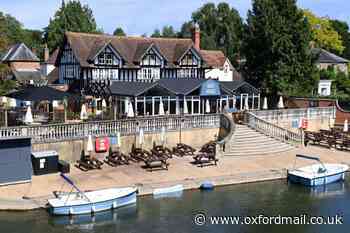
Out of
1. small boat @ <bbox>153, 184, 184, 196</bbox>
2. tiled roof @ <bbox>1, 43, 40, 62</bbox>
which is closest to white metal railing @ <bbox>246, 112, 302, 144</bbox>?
small boat @ <bbox>153, 184, 184, 196</bbox>

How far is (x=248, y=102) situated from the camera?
42.8 metres

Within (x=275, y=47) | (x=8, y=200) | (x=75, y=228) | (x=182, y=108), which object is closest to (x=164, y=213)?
(x=75, y=228)

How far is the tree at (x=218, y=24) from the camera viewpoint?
84625 millimetres

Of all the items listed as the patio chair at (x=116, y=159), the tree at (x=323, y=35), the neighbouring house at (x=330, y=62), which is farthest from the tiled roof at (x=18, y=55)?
the tree at (x=323, y=35)

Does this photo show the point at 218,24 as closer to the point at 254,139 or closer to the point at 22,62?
the point at 22,62

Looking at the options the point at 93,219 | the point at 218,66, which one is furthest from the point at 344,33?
the point at 93,219

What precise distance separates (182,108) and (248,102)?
23.8 ft

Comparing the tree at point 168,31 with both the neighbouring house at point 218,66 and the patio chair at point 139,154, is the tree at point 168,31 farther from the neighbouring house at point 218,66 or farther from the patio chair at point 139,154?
the patio chair at point 139,154

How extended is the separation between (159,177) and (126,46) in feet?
73.4

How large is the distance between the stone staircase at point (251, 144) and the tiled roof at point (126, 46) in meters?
14.6

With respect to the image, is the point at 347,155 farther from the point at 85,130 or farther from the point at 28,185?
the point at 28,185

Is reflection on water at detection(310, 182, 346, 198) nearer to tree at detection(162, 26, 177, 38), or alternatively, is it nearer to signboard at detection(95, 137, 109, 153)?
signboard at detection(95, 137, 109, 153)

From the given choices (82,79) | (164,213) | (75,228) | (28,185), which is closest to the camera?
(75,228)

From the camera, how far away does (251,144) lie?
3067cm
